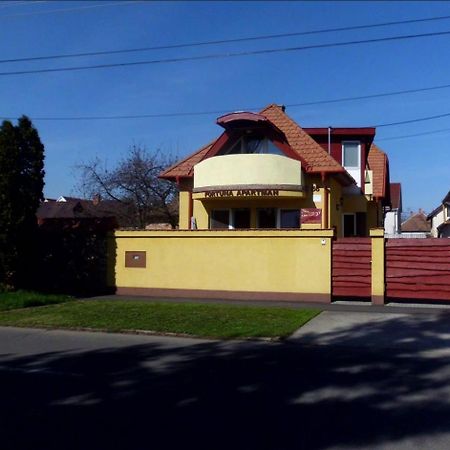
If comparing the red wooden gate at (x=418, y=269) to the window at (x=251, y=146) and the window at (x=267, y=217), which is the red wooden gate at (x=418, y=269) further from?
the window at (x=251, y=146)

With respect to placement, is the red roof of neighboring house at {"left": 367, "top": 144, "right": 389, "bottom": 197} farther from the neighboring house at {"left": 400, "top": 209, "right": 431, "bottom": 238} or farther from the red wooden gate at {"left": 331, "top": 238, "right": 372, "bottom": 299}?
the neighboring house at {"left": 400, "top": 209, "right": 431, "bottom": 238}

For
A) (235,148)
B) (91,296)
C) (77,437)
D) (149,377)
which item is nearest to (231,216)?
(235,148)

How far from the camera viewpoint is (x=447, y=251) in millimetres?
15617

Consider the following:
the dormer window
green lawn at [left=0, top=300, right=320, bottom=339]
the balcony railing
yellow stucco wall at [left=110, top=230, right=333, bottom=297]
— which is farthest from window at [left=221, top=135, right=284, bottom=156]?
green lawn at [left=0, top=300, right=320, bottom=339]

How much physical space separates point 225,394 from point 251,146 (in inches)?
671

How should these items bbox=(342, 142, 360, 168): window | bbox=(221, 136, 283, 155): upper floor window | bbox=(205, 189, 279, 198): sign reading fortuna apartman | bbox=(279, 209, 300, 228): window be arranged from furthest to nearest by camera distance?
bbox=(342, 142, 360, 168): window → bbox=(221, 136, 283, 155): upper floor window → bbox=(279, 209, 300, 228): window → bbox=(205, 189, 279, 198): sign reading fortuna apartman

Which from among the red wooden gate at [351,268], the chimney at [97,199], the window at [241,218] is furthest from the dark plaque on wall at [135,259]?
the chimney at [97,199]

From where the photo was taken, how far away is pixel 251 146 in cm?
2345

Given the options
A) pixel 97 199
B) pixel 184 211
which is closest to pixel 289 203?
pixel 184 211

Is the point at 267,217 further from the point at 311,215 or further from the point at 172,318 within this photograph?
the point at 172,318

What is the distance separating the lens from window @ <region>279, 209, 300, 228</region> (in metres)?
22.7

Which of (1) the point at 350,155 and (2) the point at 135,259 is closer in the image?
(2) the point at 135,259

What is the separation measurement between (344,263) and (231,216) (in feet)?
24.9

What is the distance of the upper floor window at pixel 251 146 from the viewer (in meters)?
23.1
